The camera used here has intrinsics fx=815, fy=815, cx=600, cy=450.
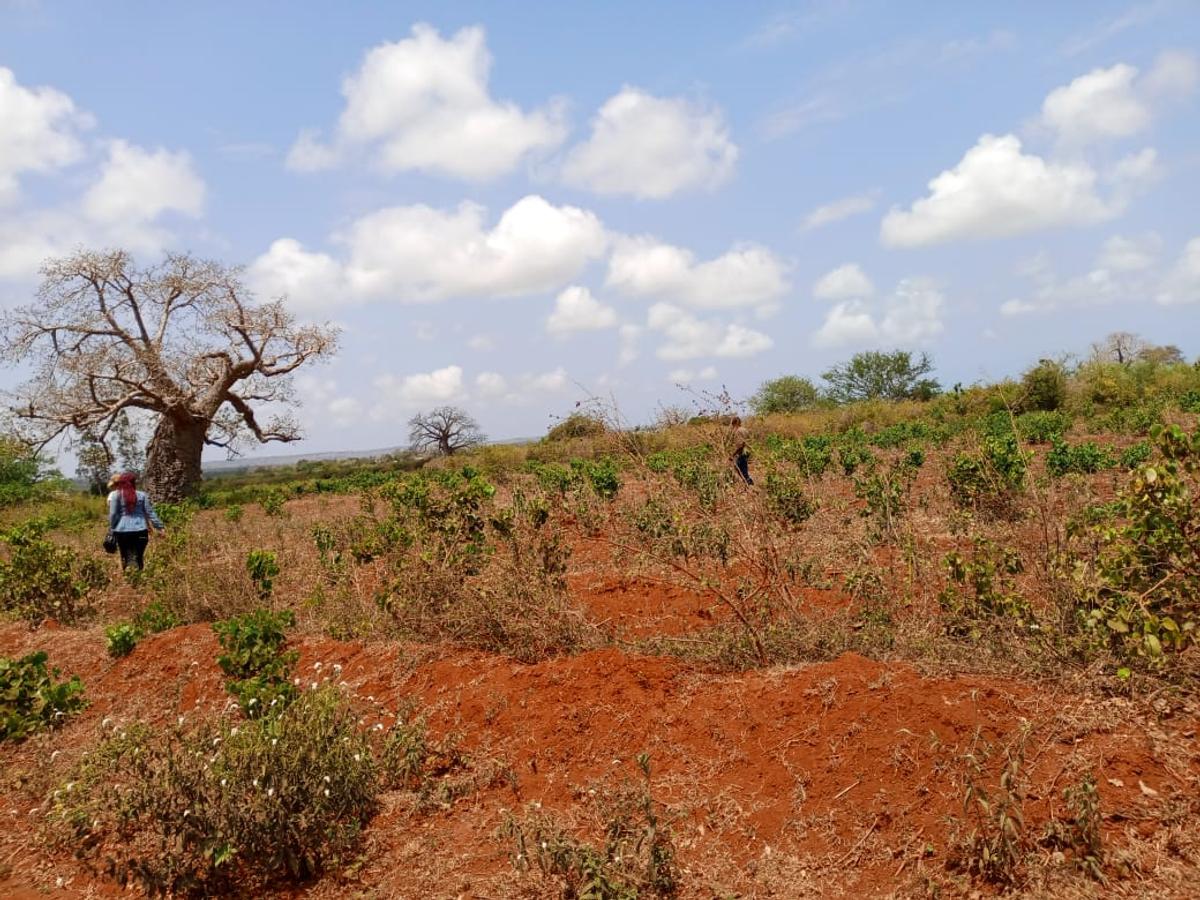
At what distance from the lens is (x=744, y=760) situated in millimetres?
4125

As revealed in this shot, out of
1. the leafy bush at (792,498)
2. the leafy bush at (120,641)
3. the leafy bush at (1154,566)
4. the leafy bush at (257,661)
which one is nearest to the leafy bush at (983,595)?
the leafy bush at (1154,566)

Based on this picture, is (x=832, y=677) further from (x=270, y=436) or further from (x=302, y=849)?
(x=270, y=436)

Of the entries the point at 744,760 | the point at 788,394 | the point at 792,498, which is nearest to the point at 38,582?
the point at 744,760

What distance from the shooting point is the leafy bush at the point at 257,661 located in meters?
5.02

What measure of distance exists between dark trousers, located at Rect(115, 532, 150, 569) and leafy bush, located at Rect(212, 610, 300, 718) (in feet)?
14.9

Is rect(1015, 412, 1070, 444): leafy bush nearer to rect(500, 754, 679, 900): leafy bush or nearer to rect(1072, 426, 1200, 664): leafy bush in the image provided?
rect(1072, 426, 1200, 664): leafy bush

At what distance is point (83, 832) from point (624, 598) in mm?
4225

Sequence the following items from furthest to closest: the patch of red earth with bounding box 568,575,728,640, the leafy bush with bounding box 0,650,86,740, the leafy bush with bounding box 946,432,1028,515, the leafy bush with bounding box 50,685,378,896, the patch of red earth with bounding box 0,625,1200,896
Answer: the leafy bush with bounding box 946,432,1028,515 → the patch of red earth with bounding box 568,575,728,640 → the leafy bush with bounding box 0,650,86,740 → the leafy bush with bounding box 50,685,378,896 → the patch of red earth with bounding box 0,625,1200,896

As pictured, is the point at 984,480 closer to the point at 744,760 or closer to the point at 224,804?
the point at 744,760

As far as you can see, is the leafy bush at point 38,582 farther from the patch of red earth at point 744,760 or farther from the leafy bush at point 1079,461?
the leafy bush at point 1079,461

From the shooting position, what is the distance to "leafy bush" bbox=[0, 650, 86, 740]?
5793 mm

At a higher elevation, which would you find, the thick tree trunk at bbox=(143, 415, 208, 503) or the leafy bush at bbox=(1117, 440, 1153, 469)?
the thick tree trunk at bbox=(143, 415, 208, 503)

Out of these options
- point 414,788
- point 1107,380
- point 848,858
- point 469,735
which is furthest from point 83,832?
point 1107,380

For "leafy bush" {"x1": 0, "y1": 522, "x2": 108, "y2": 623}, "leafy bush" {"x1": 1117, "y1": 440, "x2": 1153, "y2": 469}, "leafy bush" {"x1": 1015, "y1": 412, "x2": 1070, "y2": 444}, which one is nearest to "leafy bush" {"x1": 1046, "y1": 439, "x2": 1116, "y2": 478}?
"leafy bush" {"x1": 1117, "y1": 440, "x2": 1153, "y2": 469}
